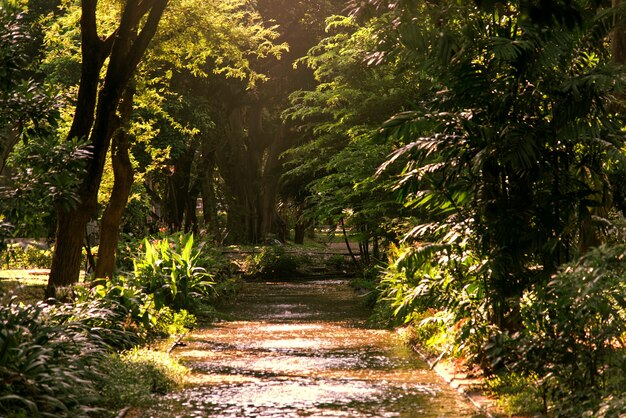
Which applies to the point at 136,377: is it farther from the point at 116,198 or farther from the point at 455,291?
the point at 116,198

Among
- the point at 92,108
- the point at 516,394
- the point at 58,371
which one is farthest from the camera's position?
the point at 92,108

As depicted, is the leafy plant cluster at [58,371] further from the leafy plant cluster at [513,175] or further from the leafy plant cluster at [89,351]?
the leafy plant cluster at [513,175]

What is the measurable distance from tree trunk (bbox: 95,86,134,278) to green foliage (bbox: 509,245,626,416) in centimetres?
1193

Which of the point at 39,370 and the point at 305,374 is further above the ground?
the point at 39,370

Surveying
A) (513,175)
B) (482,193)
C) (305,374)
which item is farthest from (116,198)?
(513,175)

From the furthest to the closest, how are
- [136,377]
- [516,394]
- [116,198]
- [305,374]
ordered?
[116,198] < [305,374] < [136,377] < [516,394]

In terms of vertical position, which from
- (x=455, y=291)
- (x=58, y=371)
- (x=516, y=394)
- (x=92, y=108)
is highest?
(x=92, y=108)

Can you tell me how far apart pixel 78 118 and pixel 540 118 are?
8.17 m

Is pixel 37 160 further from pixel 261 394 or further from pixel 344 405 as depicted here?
pixel 344 405

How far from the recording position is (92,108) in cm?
1568

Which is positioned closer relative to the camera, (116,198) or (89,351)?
(89,351)

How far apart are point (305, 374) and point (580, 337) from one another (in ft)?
15.8

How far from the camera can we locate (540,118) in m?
10.9

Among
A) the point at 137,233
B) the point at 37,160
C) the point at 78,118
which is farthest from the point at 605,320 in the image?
the point at 137,233
